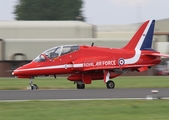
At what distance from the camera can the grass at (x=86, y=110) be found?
13000 millimetres

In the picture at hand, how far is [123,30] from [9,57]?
1627 cm

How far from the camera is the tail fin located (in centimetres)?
2611

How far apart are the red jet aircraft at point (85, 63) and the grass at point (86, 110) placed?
25.9ft

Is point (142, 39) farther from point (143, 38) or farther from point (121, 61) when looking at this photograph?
point (121, 61)

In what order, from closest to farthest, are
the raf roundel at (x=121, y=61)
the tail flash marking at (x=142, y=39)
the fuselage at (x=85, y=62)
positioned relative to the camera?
the fuselage at (x=85, y=62) < the raf roundel at (x=121, y=61) < the tail flash marking at (x=142, y=39)

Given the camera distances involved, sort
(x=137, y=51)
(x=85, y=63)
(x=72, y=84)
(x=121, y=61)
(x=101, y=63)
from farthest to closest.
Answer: (x=72, y=84) → (x=137, y=51) → (x=121, y=61) → (x=101, y=63) → (x=85, y=63)

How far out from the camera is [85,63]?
24719 mm

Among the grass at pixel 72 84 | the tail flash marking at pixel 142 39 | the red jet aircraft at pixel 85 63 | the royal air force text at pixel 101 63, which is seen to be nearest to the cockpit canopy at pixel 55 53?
the red jet aircraft at pixel 85 63

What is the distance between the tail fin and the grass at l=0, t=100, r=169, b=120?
9450 millimetres

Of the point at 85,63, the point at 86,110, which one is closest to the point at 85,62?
the point at 85,63

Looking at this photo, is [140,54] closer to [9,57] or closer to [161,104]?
[161,104]

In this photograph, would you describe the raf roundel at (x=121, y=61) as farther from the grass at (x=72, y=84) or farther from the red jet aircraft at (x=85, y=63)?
the grass at (x=72, y=84)

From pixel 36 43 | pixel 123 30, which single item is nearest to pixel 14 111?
pixel 36 43

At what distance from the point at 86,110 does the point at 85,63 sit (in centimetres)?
1048
